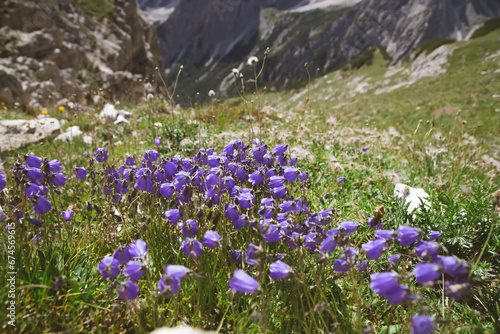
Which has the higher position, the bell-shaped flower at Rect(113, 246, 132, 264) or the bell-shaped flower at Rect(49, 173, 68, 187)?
the bell-shaped flower at Rect(49, 173, 68, 187)

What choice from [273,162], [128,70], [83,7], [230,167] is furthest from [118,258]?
[83,7]

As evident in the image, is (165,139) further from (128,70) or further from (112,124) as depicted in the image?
(128,70)

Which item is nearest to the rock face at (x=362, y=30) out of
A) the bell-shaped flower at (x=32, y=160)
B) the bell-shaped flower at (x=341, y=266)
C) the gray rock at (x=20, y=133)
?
the gray rock at (x=20, y=133)

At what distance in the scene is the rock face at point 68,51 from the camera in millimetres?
14586

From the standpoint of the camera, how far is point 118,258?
1.79 meters

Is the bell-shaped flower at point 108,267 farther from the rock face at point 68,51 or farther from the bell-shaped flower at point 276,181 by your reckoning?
the rock face at point 68,51

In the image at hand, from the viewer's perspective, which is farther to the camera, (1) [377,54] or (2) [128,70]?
(1) [377,54]

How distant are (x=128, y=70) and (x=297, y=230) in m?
26.7

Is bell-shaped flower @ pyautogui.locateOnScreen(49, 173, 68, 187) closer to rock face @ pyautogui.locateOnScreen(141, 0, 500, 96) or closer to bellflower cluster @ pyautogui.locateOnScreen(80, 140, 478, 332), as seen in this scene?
bellflower cluster @ pyautogui.locateOnScreen(80, 140, 478, 332)

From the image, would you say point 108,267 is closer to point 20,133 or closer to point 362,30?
point 20,133

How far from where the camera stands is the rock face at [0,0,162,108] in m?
14.6

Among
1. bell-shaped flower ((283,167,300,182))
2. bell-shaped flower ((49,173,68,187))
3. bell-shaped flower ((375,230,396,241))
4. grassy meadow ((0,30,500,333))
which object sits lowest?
grassy meadow ((0,30,500,333))

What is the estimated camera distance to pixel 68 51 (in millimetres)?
17969

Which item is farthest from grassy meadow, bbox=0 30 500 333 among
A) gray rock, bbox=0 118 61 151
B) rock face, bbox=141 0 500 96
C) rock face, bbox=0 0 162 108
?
rock face, bbox=141 0 500 96
